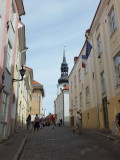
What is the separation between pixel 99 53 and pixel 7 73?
9.59 m

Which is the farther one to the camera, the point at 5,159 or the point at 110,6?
the point at 110,6

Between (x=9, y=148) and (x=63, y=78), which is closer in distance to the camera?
(x=9, y=148)

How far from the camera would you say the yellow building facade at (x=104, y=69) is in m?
14.6

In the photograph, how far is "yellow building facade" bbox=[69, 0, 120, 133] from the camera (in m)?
14.6

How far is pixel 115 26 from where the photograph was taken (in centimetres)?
1516

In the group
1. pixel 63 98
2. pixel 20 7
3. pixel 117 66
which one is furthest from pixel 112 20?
pixel 63 98

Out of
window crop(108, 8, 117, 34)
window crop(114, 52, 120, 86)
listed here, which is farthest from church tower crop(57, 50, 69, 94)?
window crop(114, 52, 120, 86)

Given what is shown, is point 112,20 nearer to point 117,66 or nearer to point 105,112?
point 117,66

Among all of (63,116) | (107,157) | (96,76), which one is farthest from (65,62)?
(107,157)

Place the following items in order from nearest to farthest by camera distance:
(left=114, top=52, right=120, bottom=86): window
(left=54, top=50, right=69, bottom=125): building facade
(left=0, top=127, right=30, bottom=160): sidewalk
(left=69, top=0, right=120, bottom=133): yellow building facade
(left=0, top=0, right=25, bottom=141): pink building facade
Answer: (left=0, top=127, right=30, bottom=160): sidewalk < (left=0, top=0, right=25, bottom=141): pink building facade < (left=114, top=52, right=120, bottom=86): window < (left=69, top=0, right=120, bottom=133): yellow building facade < (left=54, top=50, right=69, bottom=125): building facade

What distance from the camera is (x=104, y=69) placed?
672 inches

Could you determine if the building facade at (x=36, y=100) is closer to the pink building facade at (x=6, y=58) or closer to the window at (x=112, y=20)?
the pink building facade at (x=6, y=58)

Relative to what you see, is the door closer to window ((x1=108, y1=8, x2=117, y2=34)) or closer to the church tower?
window ((x1=108, y1=8, x2=117, y2=34))

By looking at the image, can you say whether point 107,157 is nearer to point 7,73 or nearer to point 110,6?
point 7,73
